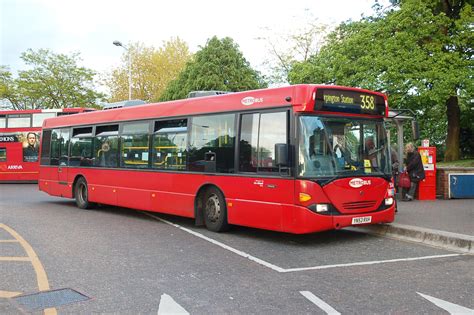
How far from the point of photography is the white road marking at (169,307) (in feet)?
16.4

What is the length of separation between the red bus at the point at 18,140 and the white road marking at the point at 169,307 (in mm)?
24976

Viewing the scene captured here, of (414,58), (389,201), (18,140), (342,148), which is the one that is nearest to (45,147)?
(342,148)

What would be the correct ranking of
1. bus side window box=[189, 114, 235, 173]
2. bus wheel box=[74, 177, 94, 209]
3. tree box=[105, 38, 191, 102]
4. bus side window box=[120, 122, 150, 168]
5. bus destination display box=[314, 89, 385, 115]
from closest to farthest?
bus destination display box=[314, 89, 385, 115] → bus side window box=[189, 114, 235, 173] → bus side window box=[120, 122, 150, 168] → bus wheel box=[74, 177, 94, 209] → tree box=[105, 38, 191, 102]

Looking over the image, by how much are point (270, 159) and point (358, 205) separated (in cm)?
179

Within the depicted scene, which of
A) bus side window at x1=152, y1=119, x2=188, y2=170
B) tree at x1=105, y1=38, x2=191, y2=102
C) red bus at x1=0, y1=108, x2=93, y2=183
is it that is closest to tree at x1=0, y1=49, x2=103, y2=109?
tree at x1=105, y1=38, x2=191, y2=102

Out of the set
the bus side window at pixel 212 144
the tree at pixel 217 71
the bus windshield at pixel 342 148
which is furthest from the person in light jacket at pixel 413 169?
the tree at pixel 217 71

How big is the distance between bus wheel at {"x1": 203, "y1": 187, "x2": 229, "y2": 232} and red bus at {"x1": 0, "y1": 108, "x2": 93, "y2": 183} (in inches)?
811

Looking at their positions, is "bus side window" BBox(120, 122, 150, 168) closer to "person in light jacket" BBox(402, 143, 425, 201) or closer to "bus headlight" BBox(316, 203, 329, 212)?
"bus headlight" BBox(316, 203, 329, 212)

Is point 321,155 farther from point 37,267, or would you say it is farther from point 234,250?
point 37,267

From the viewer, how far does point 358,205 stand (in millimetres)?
8891

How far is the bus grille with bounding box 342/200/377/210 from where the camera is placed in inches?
343

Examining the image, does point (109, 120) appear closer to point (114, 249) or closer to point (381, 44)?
point (114, 249)

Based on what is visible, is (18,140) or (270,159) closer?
(270,159)

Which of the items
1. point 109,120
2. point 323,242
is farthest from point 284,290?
point 109,120
